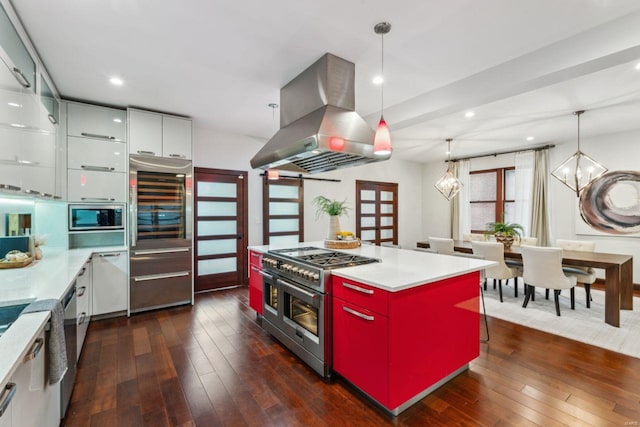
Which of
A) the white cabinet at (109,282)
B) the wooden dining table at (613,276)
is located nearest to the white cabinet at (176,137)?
the white cabinet at (109,282)

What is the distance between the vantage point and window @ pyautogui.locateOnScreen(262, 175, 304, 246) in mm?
5312

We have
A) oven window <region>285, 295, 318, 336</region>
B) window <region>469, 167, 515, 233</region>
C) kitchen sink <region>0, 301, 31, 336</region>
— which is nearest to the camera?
kitchen sink <region>0, 301, 31, 336</region>

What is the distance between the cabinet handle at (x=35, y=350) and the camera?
116 centimetres

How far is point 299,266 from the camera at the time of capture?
8.16ft

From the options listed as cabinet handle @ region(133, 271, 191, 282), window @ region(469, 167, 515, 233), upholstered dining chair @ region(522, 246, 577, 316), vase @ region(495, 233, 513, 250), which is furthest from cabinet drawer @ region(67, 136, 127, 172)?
window @ region(469, 167, 515, 233)

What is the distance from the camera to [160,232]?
3846 millimetres

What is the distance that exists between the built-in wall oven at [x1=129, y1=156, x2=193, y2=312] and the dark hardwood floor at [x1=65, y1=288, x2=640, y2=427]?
764mm

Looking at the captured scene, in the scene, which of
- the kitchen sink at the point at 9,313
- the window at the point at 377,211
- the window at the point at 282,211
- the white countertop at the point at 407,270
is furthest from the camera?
the window at the point at 377,211

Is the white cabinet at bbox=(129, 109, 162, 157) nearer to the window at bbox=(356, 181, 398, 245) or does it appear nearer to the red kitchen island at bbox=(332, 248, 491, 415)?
the red kitchen island at bbox=(332, 248, 491, 415)

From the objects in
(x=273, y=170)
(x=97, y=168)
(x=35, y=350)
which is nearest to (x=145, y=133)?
(x=97, y=168)

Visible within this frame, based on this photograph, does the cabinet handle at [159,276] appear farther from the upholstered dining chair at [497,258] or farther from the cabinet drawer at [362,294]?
the upholstered dining chair at [497,258]

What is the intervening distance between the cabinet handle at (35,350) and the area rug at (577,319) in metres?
4.22

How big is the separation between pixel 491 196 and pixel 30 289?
7.59 m

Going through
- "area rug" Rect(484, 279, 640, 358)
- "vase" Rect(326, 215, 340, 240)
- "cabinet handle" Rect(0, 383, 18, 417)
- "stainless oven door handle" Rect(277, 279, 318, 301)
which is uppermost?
"vase" Rect(326, 215, 340, 240)
